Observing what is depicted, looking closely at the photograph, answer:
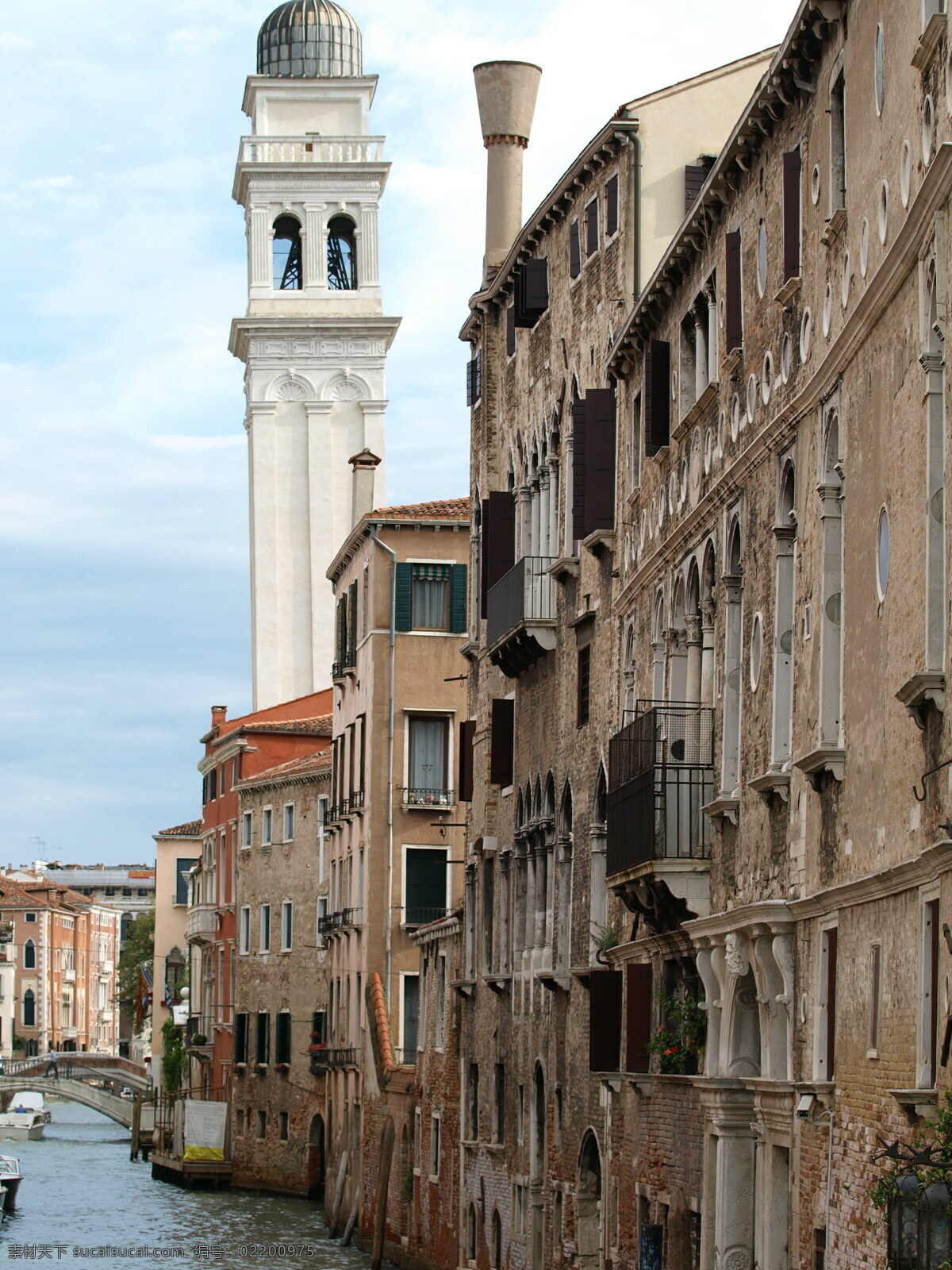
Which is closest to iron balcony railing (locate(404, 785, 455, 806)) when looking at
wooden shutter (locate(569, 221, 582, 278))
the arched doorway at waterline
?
the arched doorway at waterline

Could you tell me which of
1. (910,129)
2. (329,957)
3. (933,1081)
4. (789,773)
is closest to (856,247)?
(910,129)

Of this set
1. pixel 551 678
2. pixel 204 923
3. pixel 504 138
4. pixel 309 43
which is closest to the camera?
pixel 551 678

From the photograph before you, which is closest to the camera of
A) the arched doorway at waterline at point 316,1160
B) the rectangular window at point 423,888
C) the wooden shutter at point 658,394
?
the wooden shutter at point 658,394

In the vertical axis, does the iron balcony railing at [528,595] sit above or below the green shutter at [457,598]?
below

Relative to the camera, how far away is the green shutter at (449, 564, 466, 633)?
148 feet

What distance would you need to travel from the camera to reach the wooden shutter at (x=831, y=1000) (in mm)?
15349

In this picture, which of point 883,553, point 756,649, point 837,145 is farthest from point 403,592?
point 883,553

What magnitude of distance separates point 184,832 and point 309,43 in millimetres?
26354

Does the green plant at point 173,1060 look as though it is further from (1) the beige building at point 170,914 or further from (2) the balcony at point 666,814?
(2) the balcony at point 666,814

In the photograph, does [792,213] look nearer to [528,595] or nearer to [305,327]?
[528,595]

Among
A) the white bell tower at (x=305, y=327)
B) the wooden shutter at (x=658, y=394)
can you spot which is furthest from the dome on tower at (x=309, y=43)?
the wooden shutter at (x=658, y=394)

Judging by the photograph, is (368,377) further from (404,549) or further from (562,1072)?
(562,1072)

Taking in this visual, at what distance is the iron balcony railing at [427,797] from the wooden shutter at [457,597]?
2.98 m

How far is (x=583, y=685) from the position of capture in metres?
26.5
